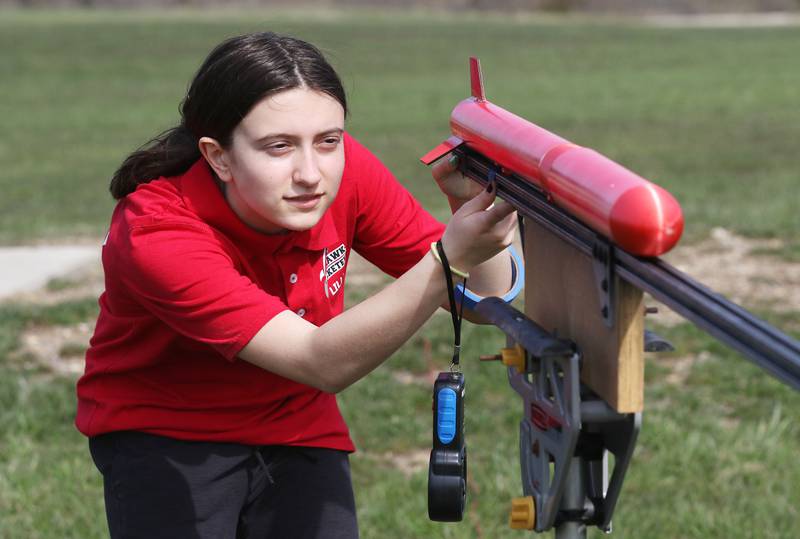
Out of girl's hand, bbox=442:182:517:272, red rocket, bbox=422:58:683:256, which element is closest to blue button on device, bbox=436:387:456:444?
girl's hand, bbox=442:182:517:272

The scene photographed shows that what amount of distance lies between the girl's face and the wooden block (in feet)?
1.43

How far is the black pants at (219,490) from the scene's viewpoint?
2.93 meters

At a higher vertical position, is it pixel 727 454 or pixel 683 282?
pixel 683 282

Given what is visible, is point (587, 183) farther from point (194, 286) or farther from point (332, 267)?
point (332, 267)

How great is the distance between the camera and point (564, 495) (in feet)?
7.19

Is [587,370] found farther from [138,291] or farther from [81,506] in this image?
[81,506]

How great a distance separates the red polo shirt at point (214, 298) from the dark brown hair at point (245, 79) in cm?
18

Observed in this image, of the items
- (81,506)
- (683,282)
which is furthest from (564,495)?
(81,506)

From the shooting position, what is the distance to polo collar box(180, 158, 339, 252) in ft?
9.26

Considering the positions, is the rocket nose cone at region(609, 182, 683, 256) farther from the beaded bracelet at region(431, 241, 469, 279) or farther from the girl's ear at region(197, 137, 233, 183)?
the girl's ear at region(197, 137, 233, 183)

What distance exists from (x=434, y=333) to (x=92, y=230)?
13.2ft

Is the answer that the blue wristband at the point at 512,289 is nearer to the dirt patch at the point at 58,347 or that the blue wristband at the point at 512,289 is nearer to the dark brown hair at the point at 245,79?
the dark brown hair at the point at 245,79

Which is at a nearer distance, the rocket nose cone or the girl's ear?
the rocket nose cone

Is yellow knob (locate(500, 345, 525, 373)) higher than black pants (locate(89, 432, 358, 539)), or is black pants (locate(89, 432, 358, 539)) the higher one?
yellow knob (locate(500, 345, 525, 373))
